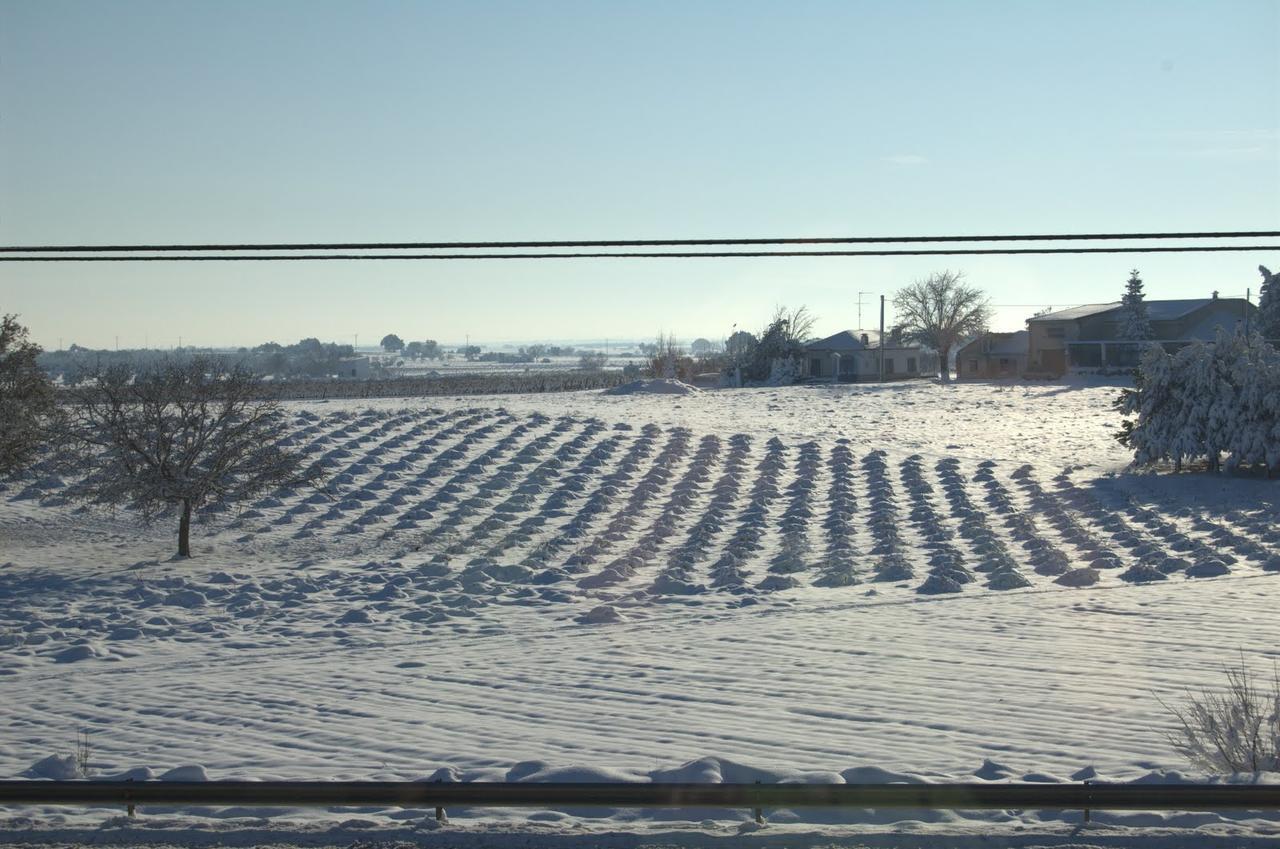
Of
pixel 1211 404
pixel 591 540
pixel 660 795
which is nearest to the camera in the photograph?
pixel 660 795

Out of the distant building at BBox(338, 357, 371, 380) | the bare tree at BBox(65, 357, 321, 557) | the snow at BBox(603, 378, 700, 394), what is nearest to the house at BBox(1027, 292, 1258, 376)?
the snow at BBox(603, 378, 700, 394)

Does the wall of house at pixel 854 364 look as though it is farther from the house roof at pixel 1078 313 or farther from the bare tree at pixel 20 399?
the bare tree at pixel 20 399

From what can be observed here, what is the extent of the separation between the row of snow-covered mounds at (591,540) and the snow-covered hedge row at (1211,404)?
112 inches

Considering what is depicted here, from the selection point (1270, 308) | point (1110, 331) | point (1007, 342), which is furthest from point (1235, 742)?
point (1007, 342)

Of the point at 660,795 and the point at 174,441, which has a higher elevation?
the point at 174,441

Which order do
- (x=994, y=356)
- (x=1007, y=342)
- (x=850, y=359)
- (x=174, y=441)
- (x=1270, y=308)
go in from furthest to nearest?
(x=850, y=359)
(x=1007, y=342)
(x=994, y=356)
(x=1270, y=308)
(x=174, y=441)

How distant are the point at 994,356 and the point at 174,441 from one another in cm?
6763

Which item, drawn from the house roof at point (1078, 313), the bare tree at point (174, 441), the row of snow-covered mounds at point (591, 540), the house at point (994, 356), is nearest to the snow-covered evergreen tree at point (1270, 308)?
the house roof at point (1078, 313)

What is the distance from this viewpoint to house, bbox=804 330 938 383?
275ft

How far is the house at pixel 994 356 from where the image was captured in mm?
78750

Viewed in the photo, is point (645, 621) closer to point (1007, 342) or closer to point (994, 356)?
point (994, 356)

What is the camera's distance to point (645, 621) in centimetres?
1612

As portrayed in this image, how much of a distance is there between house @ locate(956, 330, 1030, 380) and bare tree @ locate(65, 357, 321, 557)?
62.9 meters

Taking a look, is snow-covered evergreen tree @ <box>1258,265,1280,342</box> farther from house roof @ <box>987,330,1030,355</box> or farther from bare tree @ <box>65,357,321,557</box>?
bare tree @ <box>65,357,321,557</box>
